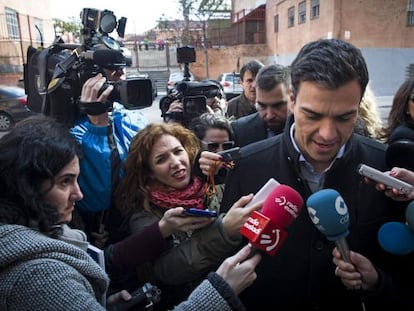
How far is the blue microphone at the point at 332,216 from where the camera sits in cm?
119

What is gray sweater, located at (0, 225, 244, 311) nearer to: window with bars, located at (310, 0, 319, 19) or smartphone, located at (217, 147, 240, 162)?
smartphone, located at (217, 147, 240, 162)

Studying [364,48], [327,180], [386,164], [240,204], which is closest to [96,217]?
[240,204]

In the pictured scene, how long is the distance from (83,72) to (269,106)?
1119 mm

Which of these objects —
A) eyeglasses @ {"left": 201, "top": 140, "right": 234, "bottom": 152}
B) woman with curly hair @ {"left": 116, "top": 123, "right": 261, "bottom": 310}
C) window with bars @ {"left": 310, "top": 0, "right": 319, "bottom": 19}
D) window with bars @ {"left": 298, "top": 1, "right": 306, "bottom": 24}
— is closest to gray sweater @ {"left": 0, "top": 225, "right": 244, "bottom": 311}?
woman with curly hair @ {"left": 116, "top": 123, "right": 261, "bottom": 310}

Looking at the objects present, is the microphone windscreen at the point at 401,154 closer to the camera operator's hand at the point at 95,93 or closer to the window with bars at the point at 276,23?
the camera operator's hand at the point at 95,93

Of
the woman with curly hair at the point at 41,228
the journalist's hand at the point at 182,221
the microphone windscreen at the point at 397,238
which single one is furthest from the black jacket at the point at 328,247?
the woman with curly hair at the point at 41,228

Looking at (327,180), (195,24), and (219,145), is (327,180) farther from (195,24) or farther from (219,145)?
(195,24)

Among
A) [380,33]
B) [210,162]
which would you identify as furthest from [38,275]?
[380,33]

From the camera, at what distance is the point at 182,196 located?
73.6 inches

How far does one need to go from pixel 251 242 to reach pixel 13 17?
62.0ft

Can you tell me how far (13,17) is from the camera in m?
17.0

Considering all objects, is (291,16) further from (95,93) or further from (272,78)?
(95,93)

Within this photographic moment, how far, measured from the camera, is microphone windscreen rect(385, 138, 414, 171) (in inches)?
55.2

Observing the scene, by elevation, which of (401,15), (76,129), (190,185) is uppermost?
(401,15)
